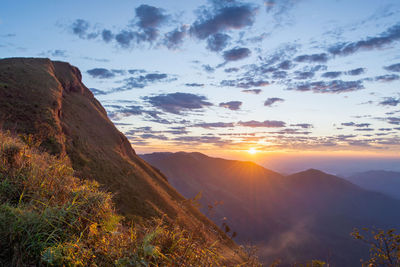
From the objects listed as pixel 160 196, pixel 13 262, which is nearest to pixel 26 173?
pixel 13 262

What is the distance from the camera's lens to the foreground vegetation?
3650mm

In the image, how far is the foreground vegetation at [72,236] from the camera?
365cm

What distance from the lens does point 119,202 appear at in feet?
93.5

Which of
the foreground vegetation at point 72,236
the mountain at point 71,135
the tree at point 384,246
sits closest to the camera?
the foreground vegetation at point 72,236

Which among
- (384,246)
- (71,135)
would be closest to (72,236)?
(384,246)

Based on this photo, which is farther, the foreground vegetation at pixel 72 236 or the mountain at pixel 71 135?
the mountain at pixel 71 135

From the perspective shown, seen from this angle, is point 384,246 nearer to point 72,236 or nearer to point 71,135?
point 72,236

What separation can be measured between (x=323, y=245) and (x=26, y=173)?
229778 mm

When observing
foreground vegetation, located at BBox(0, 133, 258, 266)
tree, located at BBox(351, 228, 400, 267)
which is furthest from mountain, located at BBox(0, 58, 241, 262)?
foreground vegetation, located at BBox(0, 133, 258, 266)

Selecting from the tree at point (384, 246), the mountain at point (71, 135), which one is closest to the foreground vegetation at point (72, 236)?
the tree at point (384, 246)

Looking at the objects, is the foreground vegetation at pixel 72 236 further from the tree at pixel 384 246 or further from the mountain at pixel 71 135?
the mountain at pixel 71 135

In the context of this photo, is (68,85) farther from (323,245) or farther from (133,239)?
(323,245)

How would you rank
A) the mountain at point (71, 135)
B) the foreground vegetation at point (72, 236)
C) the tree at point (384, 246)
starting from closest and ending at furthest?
the foreground vegetation at point (72, 236)
the tree at point (384, 246)
the mountain at point (71, 135)

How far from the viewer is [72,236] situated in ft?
13.3
